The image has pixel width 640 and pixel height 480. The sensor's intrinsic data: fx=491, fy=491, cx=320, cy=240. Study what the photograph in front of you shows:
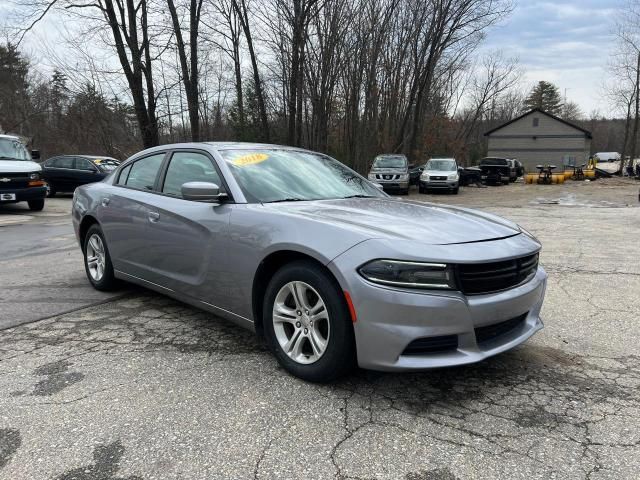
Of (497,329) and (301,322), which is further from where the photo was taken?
(301,322)

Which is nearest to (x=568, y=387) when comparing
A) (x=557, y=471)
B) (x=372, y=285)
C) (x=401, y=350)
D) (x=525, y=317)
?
(x=525, y=317)

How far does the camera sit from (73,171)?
1845 centimetres

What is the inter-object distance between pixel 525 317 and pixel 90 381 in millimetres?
2781

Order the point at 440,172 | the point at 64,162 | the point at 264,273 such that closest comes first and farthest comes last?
the point at 264,273 < the point at 64,162 < the point at 440,172

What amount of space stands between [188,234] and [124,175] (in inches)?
64.4

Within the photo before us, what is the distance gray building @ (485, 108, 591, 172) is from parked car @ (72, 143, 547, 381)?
56575 millimetres

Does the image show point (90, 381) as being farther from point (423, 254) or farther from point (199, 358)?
point (423, 254)

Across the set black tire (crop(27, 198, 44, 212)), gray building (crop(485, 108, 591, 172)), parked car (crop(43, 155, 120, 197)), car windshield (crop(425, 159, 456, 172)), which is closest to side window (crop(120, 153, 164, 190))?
black tire (crop(27, 198, 44, 212))

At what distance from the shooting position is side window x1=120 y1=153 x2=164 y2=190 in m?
4.46

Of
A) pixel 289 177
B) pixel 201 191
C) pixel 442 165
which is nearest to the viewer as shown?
pixel 201 191

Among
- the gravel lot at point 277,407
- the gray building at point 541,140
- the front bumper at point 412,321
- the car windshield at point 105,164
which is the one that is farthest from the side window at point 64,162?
the gray building at point 541,140

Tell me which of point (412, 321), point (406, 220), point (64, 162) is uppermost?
point (64, 162)

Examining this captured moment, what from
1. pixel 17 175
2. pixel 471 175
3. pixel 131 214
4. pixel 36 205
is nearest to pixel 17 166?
pixel 17 175

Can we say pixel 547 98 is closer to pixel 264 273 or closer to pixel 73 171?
pixel 73 171
